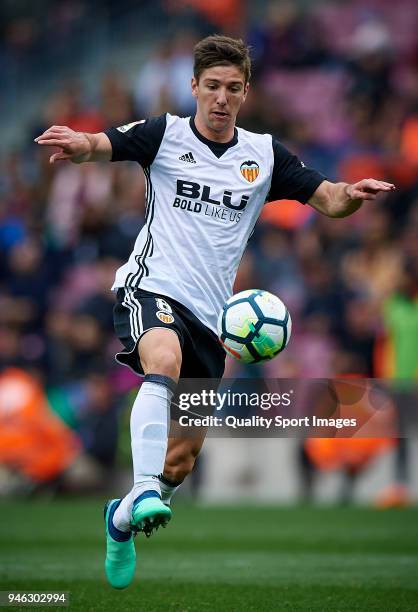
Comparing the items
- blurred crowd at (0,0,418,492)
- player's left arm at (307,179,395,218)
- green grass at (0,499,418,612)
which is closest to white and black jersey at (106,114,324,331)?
player's left arm at (307,179,395,218)

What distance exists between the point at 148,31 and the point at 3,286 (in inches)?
238

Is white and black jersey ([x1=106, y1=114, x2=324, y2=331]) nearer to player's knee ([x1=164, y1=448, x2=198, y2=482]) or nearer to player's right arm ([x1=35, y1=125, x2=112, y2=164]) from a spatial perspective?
player's right arm ([x1=35, y1=125, x2=112, y2=164])

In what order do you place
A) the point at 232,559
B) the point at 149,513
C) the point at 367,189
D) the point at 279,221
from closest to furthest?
1. the point at 149,513
2. the point at 367,189
3. the point at 232,559
4. the point at 279,221

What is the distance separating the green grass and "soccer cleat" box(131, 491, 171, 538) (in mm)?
881

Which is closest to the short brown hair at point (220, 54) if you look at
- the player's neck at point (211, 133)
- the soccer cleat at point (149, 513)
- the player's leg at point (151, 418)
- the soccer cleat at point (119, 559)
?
the player's neck at point (211, 133)

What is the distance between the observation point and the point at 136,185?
1532 cm

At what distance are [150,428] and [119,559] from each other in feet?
3.17

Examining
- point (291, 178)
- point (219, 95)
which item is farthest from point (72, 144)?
point (291, 178)

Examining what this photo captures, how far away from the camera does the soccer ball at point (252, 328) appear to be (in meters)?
6.23

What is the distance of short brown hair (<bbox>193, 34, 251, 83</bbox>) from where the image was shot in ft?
21.2

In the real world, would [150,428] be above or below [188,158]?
below

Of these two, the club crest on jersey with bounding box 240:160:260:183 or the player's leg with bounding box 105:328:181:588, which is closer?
the player's leg with bounding box 105:328:181:588

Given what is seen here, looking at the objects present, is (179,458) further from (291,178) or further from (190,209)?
(291,178)

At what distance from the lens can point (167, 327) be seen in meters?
6.13
